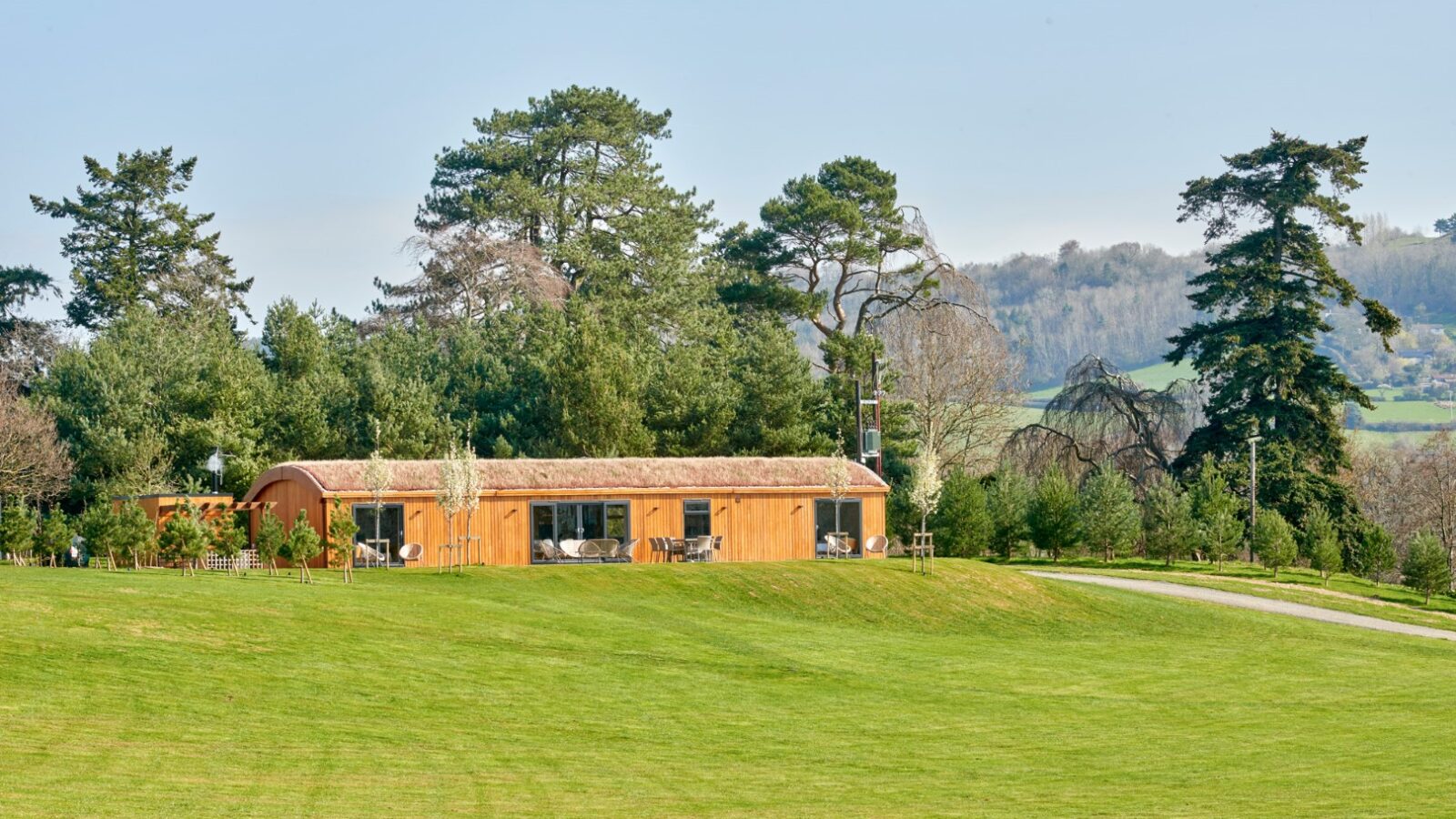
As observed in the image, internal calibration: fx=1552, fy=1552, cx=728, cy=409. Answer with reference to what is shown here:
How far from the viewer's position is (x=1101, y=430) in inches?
2336

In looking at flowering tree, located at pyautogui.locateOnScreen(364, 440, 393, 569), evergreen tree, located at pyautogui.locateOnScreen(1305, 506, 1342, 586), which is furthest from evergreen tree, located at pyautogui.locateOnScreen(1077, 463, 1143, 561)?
flowering tree, located at pyautogui.locateOnScreen(364, 440, 393, 569)

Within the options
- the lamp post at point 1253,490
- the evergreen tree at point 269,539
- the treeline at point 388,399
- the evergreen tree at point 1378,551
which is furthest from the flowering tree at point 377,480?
the evergreen tree at point 1378,551

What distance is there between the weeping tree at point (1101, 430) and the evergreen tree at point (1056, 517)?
8.72 m

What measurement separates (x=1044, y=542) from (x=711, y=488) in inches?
555

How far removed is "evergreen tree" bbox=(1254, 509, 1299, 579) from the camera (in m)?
47.7

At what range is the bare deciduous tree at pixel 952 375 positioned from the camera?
62.9m

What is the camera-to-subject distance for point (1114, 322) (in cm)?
19488

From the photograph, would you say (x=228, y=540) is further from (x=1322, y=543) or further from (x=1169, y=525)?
(x=1322, y=543)

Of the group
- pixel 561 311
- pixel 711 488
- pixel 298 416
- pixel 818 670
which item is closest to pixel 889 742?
pixel 818 670

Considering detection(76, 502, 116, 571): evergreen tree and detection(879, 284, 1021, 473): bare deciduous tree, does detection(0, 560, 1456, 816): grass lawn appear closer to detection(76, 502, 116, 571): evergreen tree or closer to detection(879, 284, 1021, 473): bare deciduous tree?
detection(76, 502, 116, 571): evergreen tree

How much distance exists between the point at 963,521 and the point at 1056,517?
3002mm

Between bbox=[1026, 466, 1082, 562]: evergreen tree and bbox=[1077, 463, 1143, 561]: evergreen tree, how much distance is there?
2.15ft

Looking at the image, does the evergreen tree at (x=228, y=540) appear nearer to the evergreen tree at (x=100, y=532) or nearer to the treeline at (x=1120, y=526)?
the evergreen tree at (x=100, y=532)

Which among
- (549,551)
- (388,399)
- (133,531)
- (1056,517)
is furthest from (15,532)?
(1056,517)
